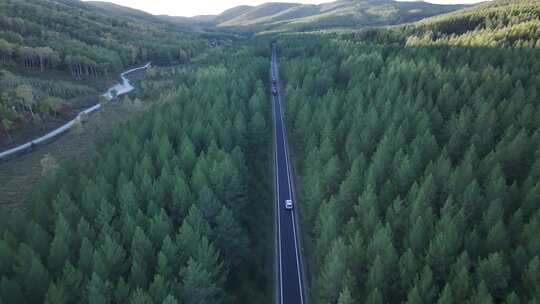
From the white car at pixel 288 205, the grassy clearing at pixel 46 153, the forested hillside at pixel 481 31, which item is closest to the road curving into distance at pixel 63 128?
the grassy clearing at pixel 46 153

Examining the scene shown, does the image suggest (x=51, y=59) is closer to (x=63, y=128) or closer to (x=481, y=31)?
(x=63, y=128)

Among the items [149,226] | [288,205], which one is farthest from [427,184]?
[149,226]

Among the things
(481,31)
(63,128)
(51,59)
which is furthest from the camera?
(51,59)

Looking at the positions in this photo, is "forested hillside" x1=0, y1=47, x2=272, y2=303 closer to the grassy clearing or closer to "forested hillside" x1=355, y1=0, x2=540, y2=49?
the grassy clearing

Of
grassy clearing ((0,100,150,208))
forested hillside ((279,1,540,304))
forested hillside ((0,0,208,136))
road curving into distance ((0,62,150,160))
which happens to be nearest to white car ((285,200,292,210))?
forested hillside ((279,1,540,304))

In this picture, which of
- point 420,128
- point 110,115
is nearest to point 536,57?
point 420,128

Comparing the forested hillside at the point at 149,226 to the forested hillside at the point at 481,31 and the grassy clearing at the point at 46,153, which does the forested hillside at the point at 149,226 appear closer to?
the grassy clearing at the point at 46,153

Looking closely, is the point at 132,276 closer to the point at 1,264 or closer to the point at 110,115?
the point at 1,264
